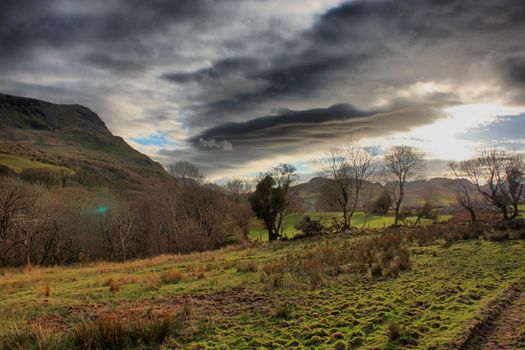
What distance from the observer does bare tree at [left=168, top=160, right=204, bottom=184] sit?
67.4 m

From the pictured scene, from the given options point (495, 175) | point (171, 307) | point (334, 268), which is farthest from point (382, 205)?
point (171, 307)

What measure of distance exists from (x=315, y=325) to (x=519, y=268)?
1055cm

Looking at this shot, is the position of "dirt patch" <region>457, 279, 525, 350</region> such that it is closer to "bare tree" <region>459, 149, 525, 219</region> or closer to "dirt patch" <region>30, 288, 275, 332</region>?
"dirt patch" <region>30, 288, 275, 332</region>

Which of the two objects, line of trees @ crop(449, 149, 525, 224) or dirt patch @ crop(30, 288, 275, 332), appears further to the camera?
line of trees @ crop(449, 149, 525, 224)

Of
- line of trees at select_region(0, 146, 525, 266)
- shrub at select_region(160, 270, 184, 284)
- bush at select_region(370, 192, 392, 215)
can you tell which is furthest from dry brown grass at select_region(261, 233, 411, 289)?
bush at select_region(370, 192, 392, 215)

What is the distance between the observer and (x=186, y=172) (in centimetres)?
6794

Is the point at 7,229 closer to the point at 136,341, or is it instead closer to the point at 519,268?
the point at 136,341

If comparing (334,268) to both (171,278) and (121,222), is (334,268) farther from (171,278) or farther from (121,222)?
(121,222)

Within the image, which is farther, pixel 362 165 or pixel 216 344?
pixel 362 165

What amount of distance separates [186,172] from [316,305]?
61.0 m

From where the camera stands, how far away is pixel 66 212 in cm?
5131

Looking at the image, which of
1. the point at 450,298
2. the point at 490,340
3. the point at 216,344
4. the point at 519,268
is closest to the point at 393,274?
the point at 450,298

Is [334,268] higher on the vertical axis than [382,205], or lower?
higher

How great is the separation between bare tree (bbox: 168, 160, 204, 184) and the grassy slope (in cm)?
5141
